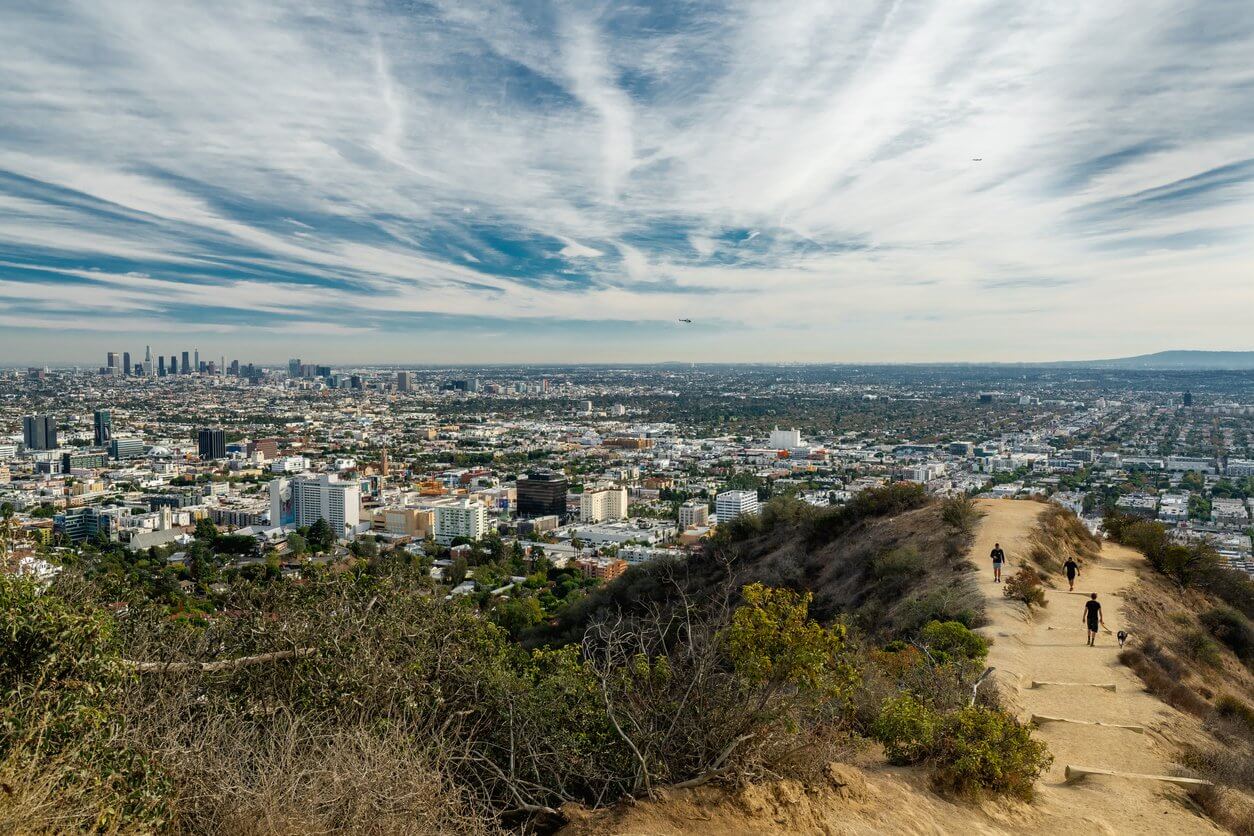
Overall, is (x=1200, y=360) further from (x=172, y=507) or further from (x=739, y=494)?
(x=172, y=507)

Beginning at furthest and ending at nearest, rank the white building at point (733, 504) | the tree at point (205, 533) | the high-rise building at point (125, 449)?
the high-rise building at point (125, 449) < the white building at point (733, 504) < the tree at point (205, 533)

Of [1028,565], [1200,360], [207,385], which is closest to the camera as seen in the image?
[1028,565]

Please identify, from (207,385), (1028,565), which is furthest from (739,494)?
(207,385)

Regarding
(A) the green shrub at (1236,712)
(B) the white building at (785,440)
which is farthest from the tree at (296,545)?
(B) the white building at (785,440)

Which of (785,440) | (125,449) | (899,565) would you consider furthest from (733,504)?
(125,449)

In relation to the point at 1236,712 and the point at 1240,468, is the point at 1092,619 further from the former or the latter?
the point at 1240,468

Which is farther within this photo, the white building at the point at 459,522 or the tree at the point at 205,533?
the white building at the point at 459,522

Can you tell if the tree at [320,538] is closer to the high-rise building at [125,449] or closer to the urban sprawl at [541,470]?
the urban sprawl at [541,470]

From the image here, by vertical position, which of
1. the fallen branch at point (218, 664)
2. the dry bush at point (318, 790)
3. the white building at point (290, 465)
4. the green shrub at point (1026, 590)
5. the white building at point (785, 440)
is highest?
the fallen branch at point (218, 664)
